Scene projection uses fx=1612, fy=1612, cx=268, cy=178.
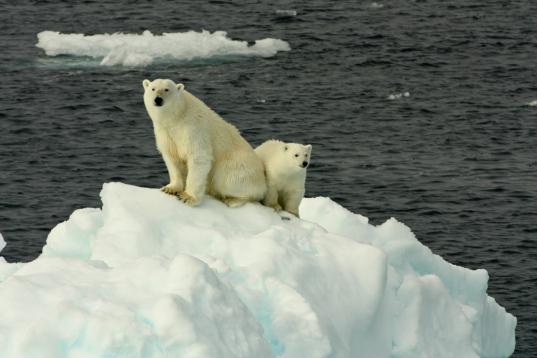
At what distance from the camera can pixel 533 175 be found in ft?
150

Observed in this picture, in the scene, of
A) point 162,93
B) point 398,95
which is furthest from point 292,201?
point 398,95

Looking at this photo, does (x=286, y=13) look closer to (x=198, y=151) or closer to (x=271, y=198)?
(x=271, y=198)

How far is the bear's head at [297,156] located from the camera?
2239 cm

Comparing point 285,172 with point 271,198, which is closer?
point 285,172

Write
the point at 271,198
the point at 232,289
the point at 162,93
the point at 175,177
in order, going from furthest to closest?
the point at 271,198
the point at 175,177
the point at 162,93
the point at 232,289

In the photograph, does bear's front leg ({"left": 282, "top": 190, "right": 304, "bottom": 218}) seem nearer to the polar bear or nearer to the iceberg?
the polar bear

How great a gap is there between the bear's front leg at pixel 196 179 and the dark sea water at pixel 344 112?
35.2 ft

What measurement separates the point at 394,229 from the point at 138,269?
267 inches

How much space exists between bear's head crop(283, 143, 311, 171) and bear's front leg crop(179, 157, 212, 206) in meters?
1.11

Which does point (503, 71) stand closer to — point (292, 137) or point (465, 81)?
point (465, 81)

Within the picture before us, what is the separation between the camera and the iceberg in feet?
61.1

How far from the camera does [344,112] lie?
53094 millimetres

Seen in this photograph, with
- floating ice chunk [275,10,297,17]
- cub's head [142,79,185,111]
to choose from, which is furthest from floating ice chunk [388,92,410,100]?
cub's head [142,79,185,111]

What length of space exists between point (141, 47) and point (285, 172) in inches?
1432
